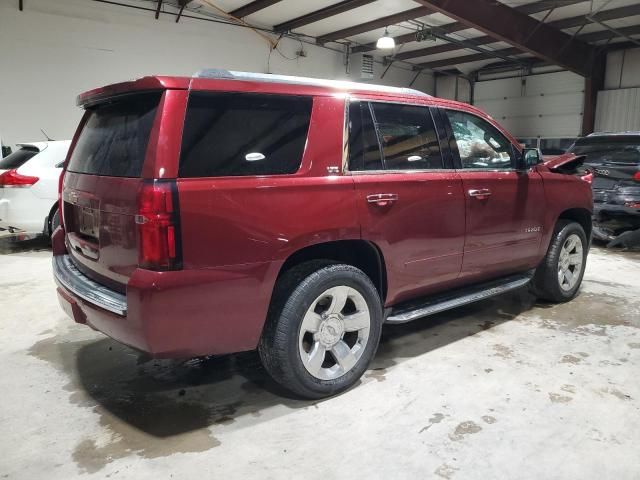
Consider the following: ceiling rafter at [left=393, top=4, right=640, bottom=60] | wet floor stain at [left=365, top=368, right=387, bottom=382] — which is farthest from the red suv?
ceiling rafter at [left=393, top=4, right=640, bottom=60]

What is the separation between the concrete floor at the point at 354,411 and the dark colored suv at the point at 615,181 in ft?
11.3

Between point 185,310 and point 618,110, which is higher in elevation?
point 618,110

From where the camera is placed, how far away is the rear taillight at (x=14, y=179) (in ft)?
20.5

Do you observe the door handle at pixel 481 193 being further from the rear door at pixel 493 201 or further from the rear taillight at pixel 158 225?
the rear taillight at pixel 158 225

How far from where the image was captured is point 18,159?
21.4 feet

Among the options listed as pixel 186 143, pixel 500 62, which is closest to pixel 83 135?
pixel 186 143

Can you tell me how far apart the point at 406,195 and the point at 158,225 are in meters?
1.49

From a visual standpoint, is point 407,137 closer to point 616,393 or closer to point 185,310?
point 185,310

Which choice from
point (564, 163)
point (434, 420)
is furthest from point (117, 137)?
point (564, 163)

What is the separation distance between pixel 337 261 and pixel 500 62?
46.3 ft

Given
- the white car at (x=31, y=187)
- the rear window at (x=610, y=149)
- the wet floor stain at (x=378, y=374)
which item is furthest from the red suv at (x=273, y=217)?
the rear window at (x=610, y=149)

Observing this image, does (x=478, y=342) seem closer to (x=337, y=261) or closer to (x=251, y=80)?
(x=337, y=261)

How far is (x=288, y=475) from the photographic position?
2098mm

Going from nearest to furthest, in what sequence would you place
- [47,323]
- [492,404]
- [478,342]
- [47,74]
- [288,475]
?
1. [288,475]
2. [492,404]
3. [478,342]
4. [47,323]
5. [47,74]
